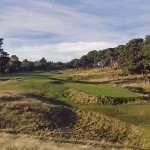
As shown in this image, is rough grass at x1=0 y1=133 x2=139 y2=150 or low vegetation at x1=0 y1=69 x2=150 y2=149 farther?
low vegetation at x1=0 y1=69 x2=150 y2=149

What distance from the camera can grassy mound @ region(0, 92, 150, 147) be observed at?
113 feet

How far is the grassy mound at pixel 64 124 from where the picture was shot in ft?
113

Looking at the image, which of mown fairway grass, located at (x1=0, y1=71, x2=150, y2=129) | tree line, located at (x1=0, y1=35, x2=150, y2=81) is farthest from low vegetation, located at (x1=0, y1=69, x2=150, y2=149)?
tree line, located at (x1=0, y1=35, x2=150, y2=81)

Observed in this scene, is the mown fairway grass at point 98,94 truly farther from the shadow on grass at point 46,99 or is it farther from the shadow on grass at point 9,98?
the shadow on grass at point 9,98

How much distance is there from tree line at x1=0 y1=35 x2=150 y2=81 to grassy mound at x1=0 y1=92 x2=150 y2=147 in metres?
37.0

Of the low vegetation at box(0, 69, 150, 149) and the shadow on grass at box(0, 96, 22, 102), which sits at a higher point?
the shadow on grass at box(0, 96, 22, 102)

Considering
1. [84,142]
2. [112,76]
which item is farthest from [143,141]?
[112,76]

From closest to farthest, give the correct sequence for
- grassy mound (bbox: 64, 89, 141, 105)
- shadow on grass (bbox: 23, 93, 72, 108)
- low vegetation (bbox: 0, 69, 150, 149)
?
1. low vegetation (bbox: 0, 69, 150, 149)
2. grassy mound (bbox: 64, 89, 141, 105)
3. shadow on grass (bbox: 23, 93, 72, 108)

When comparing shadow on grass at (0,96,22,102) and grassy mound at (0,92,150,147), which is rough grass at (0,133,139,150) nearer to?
grassy mound at (0,92,150,147)

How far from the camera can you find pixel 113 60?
161000 mm

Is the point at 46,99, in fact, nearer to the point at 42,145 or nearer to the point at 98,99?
the point at 98,99

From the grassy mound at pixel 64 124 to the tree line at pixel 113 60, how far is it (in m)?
37.0

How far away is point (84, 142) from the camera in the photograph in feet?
105

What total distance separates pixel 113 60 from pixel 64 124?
408ft
